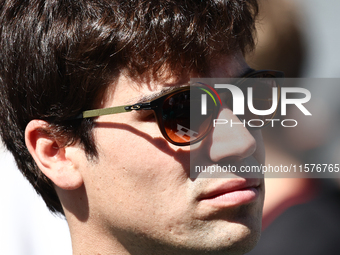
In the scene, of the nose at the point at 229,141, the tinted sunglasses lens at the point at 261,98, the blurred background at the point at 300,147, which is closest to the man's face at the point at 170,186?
the nose at the point at 229,141

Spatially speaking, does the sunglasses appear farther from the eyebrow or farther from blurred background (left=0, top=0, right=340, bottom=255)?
blurred background (left=0, top=0, right=340, bottom=255)

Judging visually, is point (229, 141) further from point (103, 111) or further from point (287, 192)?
point (287, 192)

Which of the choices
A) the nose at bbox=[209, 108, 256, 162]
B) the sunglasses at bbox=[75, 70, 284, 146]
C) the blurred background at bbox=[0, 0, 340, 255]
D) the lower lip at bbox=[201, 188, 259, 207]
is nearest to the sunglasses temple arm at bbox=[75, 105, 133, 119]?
the sunglasses at bbox=[75, 70, 284, 146]

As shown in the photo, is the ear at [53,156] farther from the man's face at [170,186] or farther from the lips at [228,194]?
the lips at [228,194]

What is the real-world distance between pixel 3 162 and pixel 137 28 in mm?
2907

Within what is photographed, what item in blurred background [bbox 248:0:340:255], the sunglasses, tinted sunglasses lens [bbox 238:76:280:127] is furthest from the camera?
blurred background [bbox 248:0:340:255]

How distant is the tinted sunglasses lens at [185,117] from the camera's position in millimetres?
1405

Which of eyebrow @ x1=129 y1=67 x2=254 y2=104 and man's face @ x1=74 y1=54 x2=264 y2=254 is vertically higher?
eyebrow @ x1=129 y1=67 x2=254 y2=104

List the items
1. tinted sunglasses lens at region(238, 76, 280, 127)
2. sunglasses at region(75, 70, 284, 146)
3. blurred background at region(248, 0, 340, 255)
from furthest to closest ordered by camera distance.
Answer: blurred background at region(248, 0, 340, 255) < tinted sunglasses lens at region(238, 76, 280, 127) < sunglasses at region(75, 70, 284, 146)

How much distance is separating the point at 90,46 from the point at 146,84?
30 cm

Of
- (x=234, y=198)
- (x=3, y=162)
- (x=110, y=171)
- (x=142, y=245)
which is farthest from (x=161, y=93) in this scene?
(x=3, y=162)

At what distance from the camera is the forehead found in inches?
57.2

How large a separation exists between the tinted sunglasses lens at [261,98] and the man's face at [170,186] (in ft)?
0.48

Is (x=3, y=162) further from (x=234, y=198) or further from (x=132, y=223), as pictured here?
(x=234, y=198)
